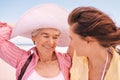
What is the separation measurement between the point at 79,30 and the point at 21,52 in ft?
1.12

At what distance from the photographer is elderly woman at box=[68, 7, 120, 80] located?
3.46 ft

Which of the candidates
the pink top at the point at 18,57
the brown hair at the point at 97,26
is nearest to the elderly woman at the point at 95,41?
the brown hair at the point at 97,26

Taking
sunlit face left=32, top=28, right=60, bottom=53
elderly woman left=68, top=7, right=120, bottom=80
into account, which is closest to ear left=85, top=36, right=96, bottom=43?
elderly woman left=68, top=7, right=120, bottom=80

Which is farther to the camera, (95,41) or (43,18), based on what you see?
(43,18)

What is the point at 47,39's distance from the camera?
1.25 meters

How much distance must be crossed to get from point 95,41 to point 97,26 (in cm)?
7

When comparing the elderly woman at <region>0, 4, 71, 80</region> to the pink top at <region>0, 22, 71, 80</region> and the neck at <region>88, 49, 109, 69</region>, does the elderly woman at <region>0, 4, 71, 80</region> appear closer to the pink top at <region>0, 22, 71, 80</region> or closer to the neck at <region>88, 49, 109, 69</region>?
the pink top at <region>0, 22, 71, 80</region>

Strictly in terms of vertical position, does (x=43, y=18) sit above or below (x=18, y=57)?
above

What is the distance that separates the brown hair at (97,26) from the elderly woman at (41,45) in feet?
0.66

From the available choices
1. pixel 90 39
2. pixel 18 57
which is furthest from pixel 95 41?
pixel 18 57

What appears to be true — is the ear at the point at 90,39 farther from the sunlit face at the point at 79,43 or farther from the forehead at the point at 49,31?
the forehead at the point at 49,31

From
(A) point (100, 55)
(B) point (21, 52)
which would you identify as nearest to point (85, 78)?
(A) point (100, 55)

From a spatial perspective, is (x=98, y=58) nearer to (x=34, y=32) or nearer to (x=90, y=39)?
(x=90, y=39)

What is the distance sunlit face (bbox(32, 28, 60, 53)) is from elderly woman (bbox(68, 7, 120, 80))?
0.14 meters
